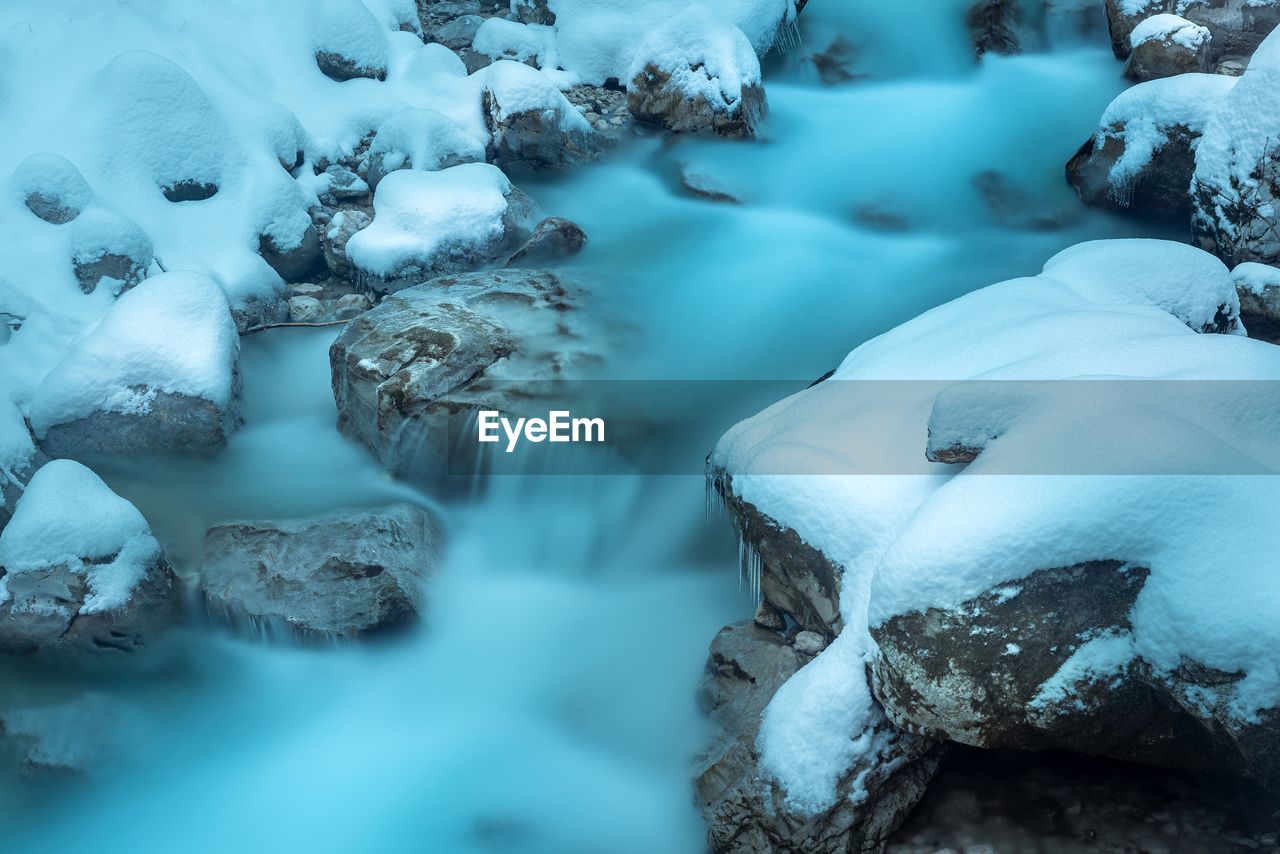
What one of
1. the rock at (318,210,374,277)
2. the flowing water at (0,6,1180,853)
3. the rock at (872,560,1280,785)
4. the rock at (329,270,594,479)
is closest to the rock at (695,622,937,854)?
the flowing water at (0,6,1180,853)

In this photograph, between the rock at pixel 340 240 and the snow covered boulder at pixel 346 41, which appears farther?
the snow covered boulder at pixel 346 41

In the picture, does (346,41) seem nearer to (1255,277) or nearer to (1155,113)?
(1155,113)

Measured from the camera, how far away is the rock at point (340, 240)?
6133mm

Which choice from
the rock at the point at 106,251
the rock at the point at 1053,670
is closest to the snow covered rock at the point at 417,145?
the rock at the point at 106,251

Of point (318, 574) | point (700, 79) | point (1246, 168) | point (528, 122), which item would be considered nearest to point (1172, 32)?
point (1246, 168)

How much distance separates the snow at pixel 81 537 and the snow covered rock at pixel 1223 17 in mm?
7125

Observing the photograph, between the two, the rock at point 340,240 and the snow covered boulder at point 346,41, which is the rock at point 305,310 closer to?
the rock at point 340,240

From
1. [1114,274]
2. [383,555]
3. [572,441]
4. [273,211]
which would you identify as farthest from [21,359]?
[1114,274]

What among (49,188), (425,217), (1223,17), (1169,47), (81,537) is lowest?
(81,537)

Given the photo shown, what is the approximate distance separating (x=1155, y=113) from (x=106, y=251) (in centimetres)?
578

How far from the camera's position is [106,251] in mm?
5336

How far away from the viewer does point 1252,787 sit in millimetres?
2932

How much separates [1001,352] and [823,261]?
2712 millimetres

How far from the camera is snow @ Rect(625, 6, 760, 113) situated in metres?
7.20
